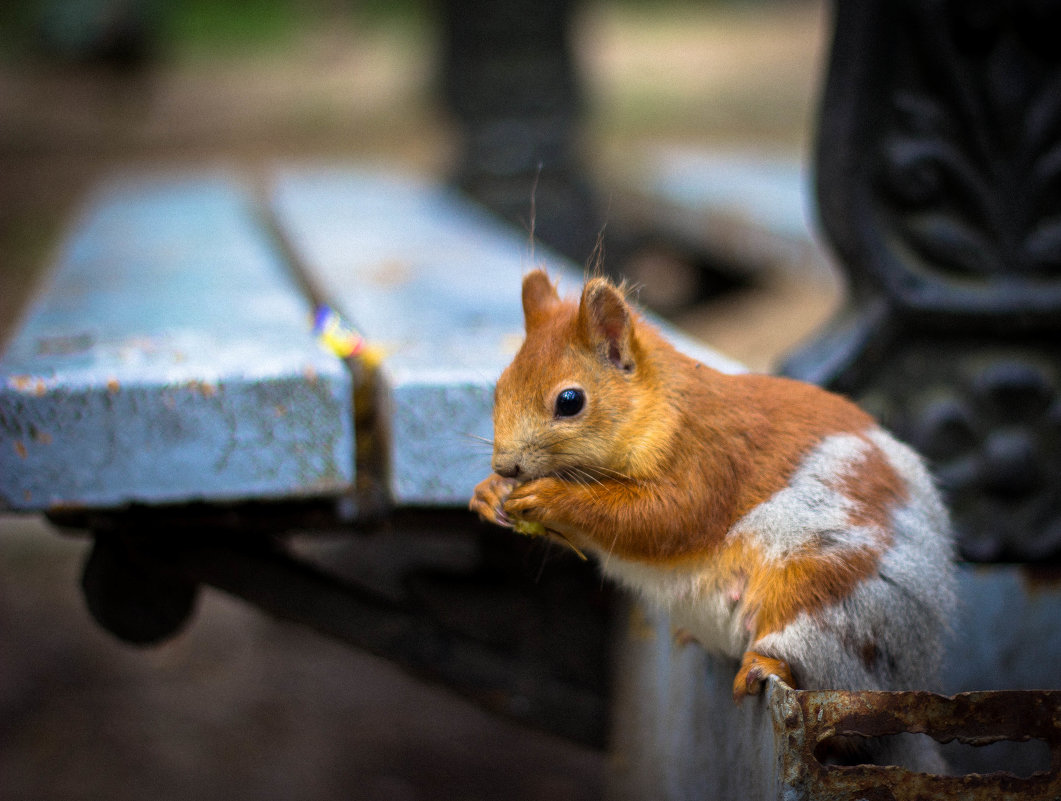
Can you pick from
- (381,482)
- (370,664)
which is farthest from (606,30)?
(381,482)

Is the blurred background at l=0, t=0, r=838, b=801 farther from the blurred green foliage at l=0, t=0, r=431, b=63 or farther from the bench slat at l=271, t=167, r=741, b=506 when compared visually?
the bench slat at l=271, t=167, r=741, b=506

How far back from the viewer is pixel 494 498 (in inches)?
53.1

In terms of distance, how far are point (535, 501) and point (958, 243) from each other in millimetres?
1123

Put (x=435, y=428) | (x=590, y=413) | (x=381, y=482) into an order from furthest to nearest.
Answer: (x=381, y=482), (x=435, y=428), (x=590, y=413)

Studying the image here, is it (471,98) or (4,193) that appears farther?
(4,193)

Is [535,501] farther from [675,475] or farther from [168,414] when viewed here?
[168,414]

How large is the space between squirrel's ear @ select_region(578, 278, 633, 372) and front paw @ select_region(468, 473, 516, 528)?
0.68 feet

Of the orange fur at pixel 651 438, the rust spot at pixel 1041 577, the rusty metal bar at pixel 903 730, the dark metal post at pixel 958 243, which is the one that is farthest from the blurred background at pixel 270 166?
the rusty metal bar at pixel 903 730

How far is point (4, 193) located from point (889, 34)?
8295mm

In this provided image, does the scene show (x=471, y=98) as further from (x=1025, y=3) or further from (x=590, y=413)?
(x=590, y=413)

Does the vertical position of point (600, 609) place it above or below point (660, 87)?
above

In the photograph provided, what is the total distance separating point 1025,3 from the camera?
6.17ft

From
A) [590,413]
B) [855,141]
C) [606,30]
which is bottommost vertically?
[606,30]

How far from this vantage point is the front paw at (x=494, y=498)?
1327 millimetres
